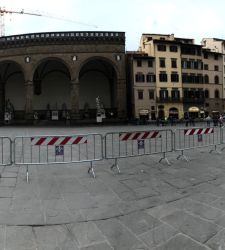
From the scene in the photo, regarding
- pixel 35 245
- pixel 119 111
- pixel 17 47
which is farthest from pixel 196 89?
pixel 35 245

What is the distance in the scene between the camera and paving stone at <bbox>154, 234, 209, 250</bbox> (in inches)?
129

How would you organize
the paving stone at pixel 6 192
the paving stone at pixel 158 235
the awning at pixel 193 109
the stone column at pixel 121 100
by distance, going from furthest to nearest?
1. the awning at pixel 193 109
2. the stone column at pixel 121 100
3. the paving stone at pixel 6 192
4. the paving stone at pixel 158 235

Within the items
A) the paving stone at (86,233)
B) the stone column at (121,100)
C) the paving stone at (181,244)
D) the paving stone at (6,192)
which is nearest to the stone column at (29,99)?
the stone column at (121,100)

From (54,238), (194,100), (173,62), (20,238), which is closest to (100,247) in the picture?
(54,238)

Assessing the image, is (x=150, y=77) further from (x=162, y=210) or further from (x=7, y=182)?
(x=162, y=210)

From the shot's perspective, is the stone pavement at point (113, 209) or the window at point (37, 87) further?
the window at point (37, 87)

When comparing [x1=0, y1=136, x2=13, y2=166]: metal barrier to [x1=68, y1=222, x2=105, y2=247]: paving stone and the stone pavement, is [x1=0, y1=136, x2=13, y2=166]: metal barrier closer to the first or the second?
the stone pavement

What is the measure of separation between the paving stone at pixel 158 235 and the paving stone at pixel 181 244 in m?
0.07

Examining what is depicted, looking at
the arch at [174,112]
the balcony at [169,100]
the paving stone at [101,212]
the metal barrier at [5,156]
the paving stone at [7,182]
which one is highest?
→ the balcony at [169,100]

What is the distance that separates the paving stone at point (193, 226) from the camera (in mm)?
3600

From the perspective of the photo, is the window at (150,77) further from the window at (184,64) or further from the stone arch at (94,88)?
the stone arch at (94,88)

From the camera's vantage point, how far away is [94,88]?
51.8 m

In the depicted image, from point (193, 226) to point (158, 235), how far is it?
1.82 feet

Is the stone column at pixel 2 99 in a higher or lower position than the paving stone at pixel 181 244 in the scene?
higher
